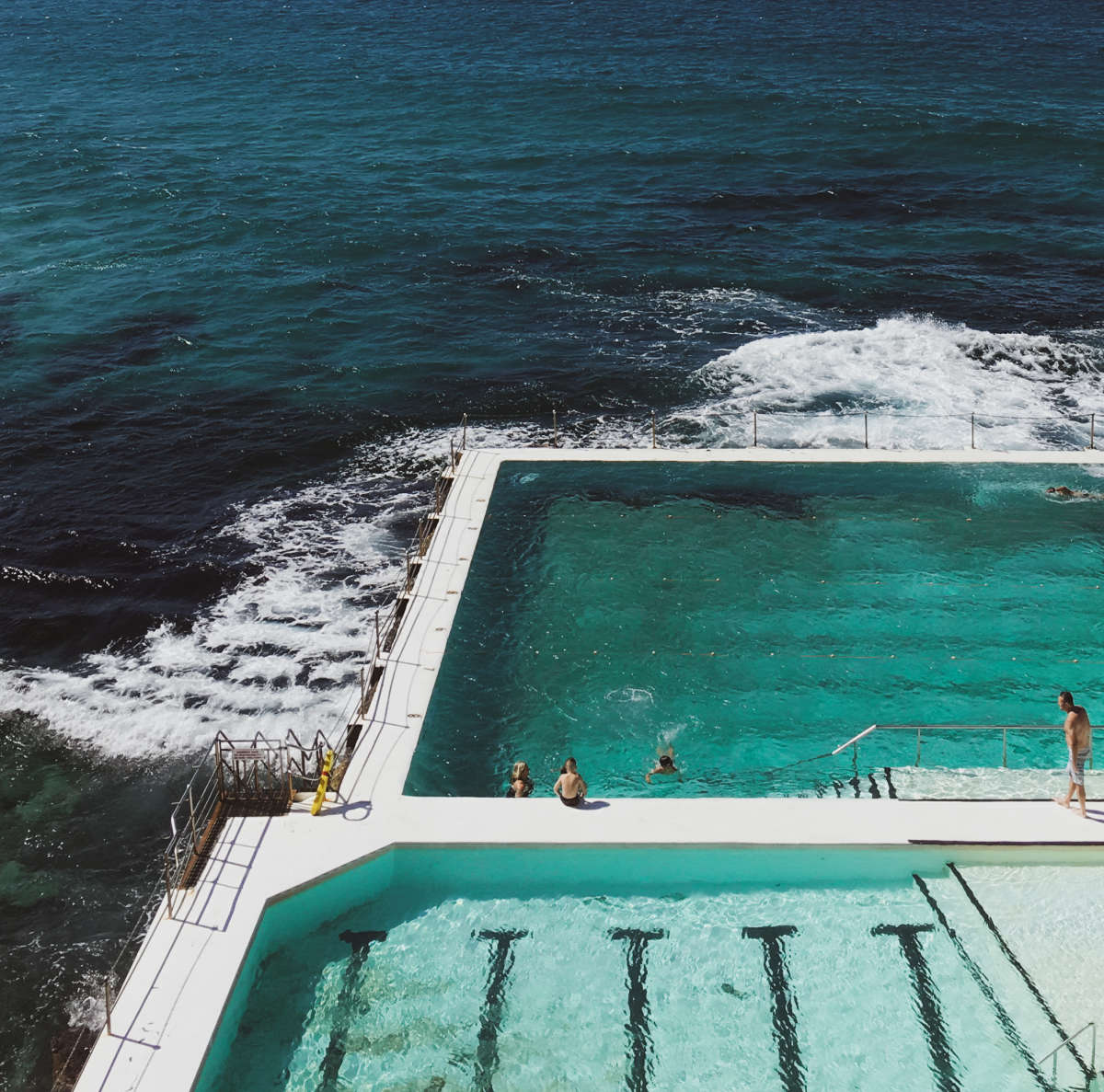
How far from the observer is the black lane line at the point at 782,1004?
427 inches

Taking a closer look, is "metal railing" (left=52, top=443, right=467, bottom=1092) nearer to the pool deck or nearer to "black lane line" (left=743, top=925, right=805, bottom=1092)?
the pool deck

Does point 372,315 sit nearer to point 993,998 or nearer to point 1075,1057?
point 993,998

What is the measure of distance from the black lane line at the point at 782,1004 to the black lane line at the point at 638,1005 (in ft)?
3.51

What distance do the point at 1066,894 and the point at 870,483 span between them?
10893 millimetres

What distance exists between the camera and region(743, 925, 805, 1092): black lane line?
427 inches

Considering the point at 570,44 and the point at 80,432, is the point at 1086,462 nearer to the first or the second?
the point at 80,432

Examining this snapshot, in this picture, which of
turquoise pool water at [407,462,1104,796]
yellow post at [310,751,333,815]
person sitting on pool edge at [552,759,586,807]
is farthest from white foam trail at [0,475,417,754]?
person sitting on pool edge at [552,759,586,807]

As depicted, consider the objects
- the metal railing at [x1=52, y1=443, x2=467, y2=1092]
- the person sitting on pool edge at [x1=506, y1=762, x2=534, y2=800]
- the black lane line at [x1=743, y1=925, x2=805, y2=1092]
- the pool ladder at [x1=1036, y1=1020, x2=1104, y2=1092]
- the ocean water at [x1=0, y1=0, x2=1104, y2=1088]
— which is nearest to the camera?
the pool ladder at [x1=1036, y1=1020, x2=1104, y2=1092]

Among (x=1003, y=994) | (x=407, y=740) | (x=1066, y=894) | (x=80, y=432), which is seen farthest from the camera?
(x=80, y=432)

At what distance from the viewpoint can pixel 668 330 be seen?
35.6m

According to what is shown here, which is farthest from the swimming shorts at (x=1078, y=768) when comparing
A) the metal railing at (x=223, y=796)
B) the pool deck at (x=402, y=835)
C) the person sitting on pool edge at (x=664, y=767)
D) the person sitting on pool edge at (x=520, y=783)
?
the metal railing at (x=223, y=796)

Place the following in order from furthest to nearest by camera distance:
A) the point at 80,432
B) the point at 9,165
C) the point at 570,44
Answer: the point at 570,44
the point at 9,165
the point at 80,432

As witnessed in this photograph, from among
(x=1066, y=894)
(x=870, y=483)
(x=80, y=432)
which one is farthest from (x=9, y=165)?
(x=1066, y=894)

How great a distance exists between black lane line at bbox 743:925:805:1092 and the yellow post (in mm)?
5026
